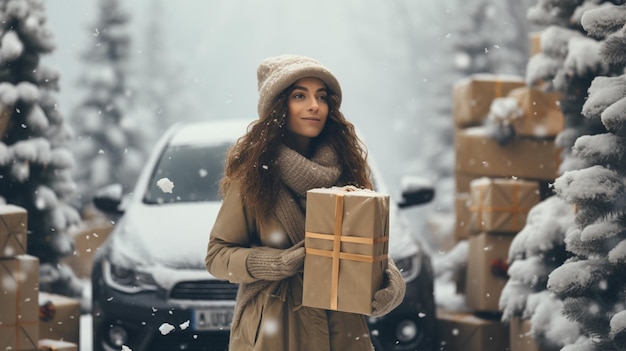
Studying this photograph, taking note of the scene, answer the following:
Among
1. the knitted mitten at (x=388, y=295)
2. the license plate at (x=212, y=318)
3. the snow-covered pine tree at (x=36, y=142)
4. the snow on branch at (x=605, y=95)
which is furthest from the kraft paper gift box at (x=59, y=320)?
the snow on branch at (x=605, y=95)

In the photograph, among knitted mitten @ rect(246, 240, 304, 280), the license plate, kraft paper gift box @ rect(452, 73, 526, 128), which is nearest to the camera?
knitted mitten @ rect(246, 240, 304, 280)

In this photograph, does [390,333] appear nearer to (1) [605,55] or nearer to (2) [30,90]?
(1) [605,55]

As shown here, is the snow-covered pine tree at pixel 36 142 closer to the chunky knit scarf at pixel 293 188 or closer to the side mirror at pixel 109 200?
the side mirror at pixel 109 200

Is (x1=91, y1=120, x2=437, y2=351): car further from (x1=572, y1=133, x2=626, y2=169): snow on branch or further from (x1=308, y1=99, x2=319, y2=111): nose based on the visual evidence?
(x1=308, y1=99, x2=319, y2=111): nose

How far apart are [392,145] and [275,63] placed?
4969 centimetres

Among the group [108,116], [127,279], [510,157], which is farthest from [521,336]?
[108,116]

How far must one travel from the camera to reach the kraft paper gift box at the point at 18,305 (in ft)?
18.8

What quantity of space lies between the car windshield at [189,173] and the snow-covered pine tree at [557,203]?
217 cm

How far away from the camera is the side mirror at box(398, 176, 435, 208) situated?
731 centimetres

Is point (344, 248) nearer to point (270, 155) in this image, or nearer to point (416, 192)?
point (270, 155)

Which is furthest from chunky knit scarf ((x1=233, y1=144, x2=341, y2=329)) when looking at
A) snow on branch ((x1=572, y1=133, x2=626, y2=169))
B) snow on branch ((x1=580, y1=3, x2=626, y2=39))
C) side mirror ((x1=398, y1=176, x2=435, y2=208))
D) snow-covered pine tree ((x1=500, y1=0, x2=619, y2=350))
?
side mirror ((x1=398, y1=176, x2=435, y2=208))

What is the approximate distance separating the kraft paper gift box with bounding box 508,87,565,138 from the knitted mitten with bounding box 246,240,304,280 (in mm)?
4608

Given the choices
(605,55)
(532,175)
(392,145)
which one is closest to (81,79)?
(532,175)

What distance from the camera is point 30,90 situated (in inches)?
402
